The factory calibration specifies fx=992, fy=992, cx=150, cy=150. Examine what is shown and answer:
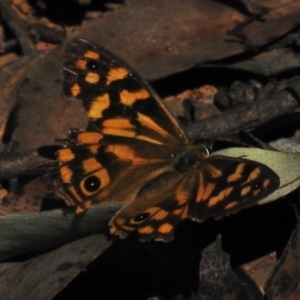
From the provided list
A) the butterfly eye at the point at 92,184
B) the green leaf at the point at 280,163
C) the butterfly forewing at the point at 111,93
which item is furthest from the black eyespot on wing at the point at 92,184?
the green leaf at the point at 280,163

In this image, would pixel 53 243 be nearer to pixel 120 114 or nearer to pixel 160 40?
pixel 120 114

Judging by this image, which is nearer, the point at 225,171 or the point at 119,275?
the point at 225,171

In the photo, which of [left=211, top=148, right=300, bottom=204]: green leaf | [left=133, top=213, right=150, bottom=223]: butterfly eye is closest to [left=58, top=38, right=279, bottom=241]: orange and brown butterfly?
[left=133, top=213, right=150, bottom=223]: butterfly eye

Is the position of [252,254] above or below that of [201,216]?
below

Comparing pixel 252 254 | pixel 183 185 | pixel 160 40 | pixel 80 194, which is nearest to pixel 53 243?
pixel 80 194

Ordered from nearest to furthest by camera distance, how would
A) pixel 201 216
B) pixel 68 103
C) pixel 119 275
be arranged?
pixel 201 216 → pixel 119 275 → pixel 68 103

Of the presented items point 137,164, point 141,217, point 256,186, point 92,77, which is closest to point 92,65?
point 92,77

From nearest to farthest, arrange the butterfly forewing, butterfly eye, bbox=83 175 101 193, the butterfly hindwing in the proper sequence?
the butterfly hindwing < butterfly eye, bbox=83 175 101 193 < the butterfly forewing

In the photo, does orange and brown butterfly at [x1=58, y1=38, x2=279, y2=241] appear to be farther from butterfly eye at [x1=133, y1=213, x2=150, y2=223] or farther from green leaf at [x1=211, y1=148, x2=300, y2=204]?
green leaf at [x1=211, y1=148, x2=300, y2=204]

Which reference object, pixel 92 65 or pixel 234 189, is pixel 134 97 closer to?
pixel 92 65
